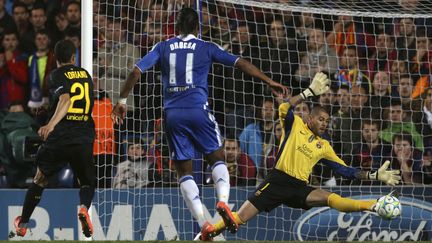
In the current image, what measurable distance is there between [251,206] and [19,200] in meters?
3.44

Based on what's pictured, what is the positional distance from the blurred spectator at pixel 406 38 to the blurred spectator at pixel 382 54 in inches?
3.4

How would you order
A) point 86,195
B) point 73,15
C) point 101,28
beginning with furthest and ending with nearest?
point 73,15 < point 101,28 < point 86,195

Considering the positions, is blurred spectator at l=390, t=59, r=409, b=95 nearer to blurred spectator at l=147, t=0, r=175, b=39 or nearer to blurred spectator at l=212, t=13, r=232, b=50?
blurred spectator at l=212, t=13, r=232, b=50

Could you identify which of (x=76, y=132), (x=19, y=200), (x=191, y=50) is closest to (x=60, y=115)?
(x=76, y=132)

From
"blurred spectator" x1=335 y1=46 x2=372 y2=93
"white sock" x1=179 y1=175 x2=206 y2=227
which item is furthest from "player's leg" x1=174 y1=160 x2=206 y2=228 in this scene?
"blurred spectator" x1=335 y1=46 x2=372 y2=93

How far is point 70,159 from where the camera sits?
11.5 meters

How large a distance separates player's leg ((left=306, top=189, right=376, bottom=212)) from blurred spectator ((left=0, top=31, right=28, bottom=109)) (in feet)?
17.4

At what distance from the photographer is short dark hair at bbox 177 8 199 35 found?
1094 centimetres

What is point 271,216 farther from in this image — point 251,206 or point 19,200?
point 19,200

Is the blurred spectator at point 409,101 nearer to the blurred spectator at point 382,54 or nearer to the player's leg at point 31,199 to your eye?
the blurred spectator at point 382,54

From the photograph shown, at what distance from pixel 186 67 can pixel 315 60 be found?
4.71 metres

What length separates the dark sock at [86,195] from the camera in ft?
37.3

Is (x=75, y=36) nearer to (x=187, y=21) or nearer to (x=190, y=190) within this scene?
(x=187, y=21)

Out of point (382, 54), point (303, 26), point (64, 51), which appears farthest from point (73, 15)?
point (64, 51)
